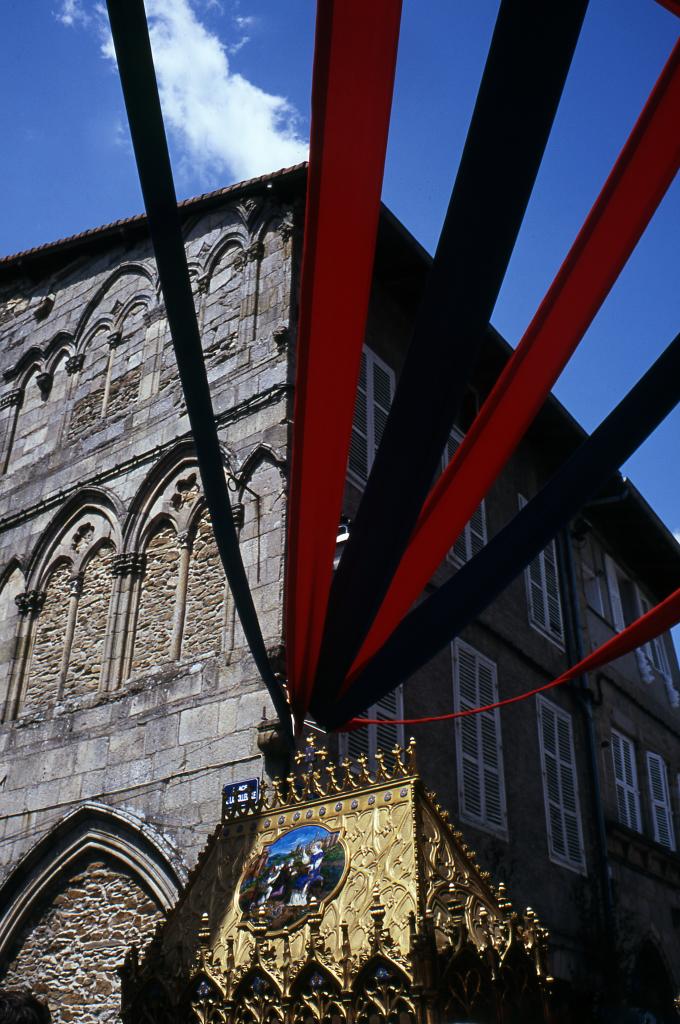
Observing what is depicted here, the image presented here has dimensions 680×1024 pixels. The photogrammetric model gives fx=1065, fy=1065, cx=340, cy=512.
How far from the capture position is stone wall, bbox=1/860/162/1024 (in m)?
7.62

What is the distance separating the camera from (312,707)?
627 centimetres

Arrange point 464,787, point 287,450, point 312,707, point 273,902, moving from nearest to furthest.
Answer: point 273,902 → point 312,707 → point 287,450 → point 464,787

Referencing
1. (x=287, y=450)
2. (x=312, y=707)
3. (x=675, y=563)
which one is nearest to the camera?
(x=312, y=707)

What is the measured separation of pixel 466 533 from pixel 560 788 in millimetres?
2835

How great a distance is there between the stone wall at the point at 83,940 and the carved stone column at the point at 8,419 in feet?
16.8

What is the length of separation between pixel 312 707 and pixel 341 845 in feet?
4.80

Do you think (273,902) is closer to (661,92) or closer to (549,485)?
(549,485)

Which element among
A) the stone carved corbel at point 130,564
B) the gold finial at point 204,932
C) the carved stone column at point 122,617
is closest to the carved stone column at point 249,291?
the stone carved corbel at point 130,564

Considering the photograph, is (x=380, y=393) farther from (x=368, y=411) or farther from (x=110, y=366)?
(x=110, y=366)

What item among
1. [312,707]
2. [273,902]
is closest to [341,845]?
[273,902]

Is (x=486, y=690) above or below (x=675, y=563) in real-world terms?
below

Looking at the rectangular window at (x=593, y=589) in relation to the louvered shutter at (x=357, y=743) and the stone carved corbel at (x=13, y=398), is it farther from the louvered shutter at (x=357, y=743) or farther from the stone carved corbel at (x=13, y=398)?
the stone carved corbel at (x=13, y=398)

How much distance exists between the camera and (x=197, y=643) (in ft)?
28.1

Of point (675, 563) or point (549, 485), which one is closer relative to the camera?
point (549, 485)
